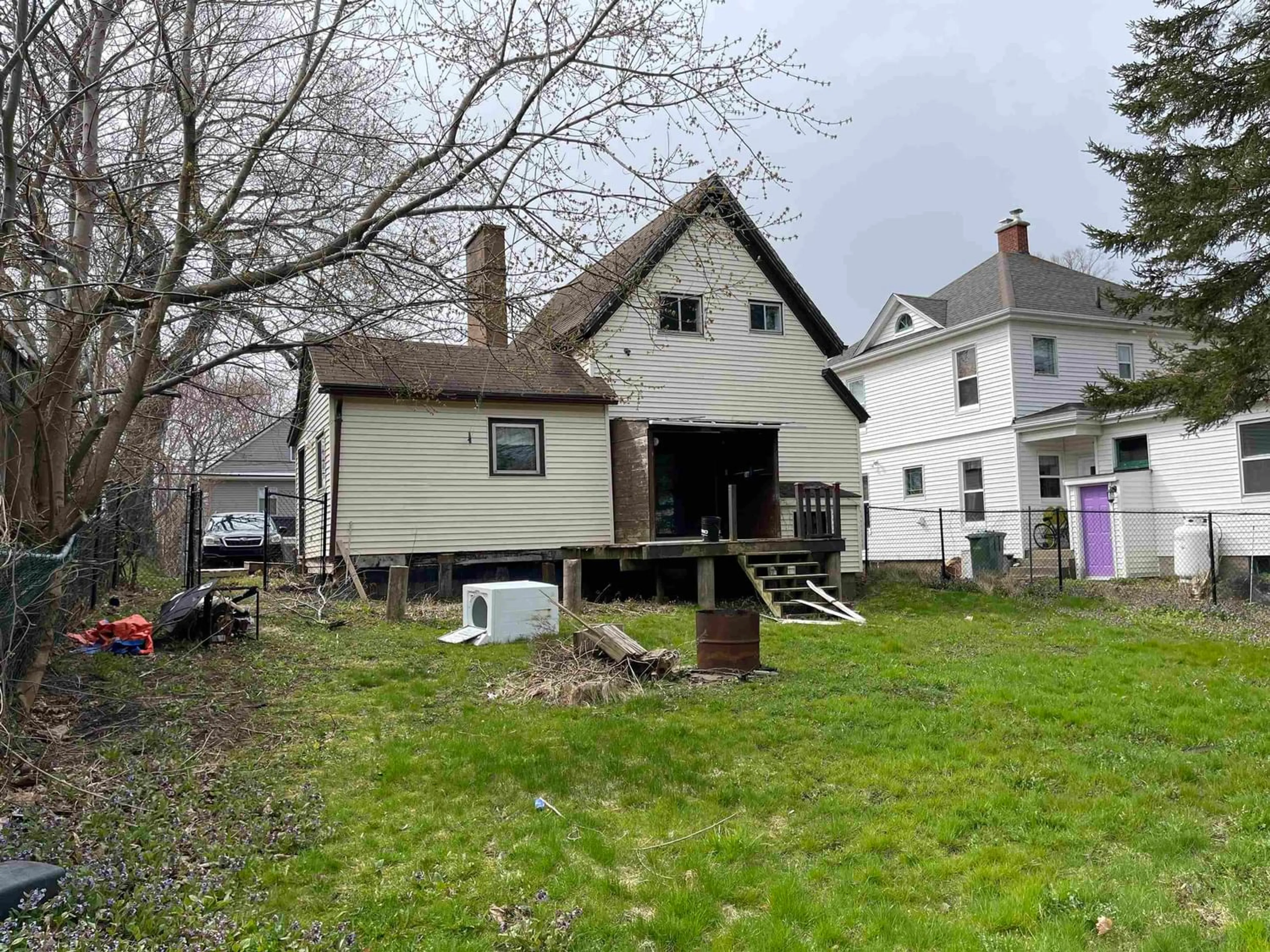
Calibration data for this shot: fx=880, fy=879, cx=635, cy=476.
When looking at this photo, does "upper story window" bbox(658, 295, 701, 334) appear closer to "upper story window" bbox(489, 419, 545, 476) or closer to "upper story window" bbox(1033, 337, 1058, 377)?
"upper story window" bbox(489, 419, 545, 476)

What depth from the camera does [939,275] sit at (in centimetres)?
3891

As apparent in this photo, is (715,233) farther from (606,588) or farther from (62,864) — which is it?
(606,588)

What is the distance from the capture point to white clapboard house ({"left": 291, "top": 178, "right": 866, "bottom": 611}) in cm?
1463

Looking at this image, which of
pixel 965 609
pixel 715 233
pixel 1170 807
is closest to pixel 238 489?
pixel 965 609

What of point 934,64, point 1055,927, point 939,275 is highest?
point 939,275

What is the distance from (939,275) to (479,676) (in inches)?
1394

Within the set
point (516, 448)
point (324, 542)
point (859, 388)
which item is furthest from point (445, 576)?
point (859, 388)

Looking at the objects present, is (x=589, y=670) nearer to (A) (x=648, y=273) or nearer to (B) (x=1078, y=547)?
(A) (x=648, y=273)

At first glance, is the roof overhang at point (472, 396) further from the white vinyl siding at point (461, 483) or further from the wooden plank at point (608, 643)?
the wooden plank at point (608, 643)

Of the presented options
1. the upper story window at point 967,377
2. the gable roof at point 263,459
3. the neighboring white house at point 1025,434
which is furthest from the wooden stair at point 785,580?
the gable roof at point 263,459

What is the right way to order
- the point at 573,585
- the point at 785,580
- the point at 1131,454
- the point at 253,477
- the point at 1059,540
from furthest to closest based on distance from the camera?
the point at 253,477 < the point at 1131,454 < the point at 1059,540 < the point at 785,580 < the point at 573,585

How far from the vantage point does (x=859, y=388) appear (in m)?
27.4

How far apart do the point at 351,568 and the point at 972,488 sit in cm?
1628

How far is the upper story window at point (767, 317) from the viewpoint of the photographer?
57.9ft
